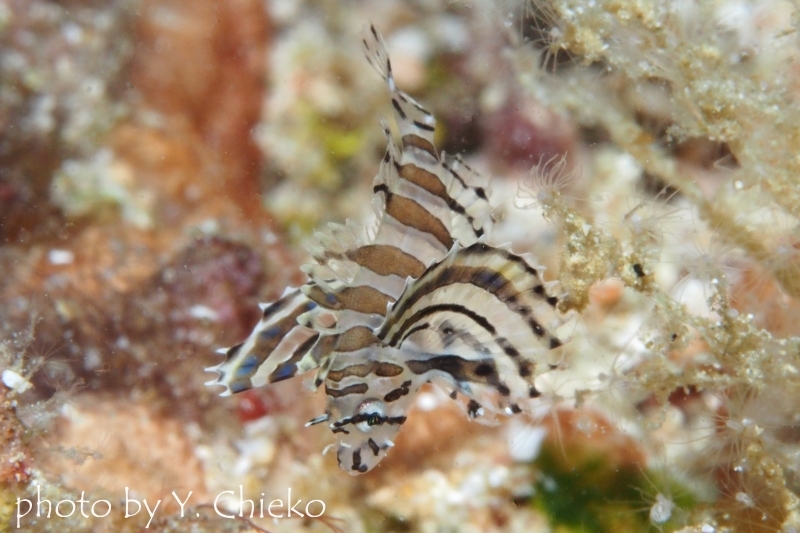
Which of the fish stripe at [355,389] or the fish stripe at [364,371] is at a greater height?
the fish stripe at [364,371]

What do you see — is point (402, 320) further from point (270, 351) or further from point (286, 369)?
point (270, 351)

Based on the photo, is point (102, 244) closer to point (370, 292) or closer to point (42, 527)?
point (42, 527)

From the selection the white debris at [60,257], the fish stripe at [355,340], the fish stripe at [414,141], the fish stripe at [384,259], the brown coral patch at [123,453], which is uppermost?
the fish stripe at [414,141]

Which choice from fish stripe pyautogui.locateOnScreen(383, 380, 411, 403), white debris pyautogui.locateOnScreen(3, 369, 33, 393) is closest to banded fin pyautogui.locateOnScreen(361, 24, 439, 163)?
fish stripe pyautogui.locateOnScreen(383, 380, 411, 403)

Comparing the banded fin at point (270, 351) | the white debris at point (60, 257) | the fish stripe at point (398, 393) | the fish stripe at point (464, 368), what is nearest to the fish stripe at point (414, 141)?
the banded fin at point (270, 351)

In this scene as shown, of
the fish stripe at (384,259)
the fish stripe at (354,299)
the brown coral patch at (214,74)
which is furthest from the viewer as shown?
the brown coral patch at (214,74)

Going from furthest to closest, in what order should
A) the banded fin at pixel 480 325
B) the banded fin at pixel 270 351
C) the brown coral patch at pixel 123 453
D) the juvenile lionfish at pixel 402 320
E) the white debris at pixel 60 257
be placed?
the white debris at pixel 60 257 → the brown coral patch at pixel 123 453 → the banded fin at pixel 270 351 → the juvenile lionfish at pixel 402 320 → the banded fin at pixel 480 325

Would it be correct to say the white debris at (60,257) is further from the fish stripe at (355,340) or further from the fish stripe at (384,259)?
the fish stripe at (355,340)

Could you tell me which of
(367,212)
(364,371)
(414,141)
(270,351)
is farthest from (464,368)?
(367,212)

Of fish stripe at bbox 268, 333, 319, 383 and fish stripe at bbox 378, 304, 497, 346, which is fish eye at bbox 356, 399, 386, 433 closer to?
fish stripe at bbox 378, 304, 497, 346
